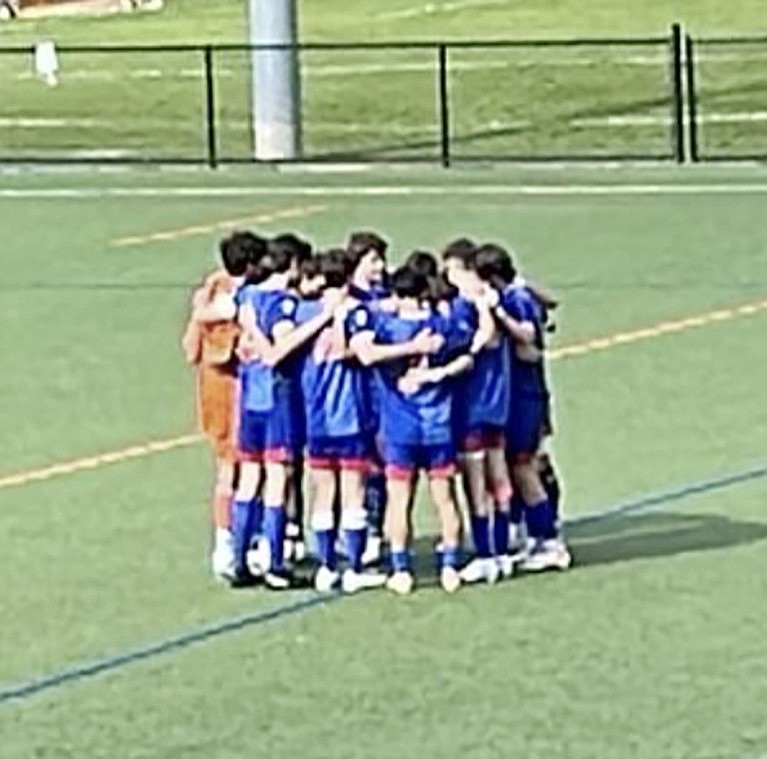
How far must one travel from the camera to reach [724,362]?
64.3 ft

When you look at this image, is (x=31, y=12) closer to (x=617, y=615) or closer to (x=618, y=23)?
(x=618, y=23)

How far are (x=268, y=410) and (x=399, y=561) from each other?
31.9 inches

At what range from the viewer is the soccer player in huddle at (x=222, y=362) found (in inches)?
526

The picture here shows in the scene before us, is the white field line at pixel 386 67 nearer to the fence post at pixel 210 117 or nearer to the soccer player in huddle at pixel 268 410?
the fence post at pixel 210 117

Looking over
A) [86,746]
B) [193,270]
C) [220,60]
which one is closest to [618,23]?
[220,60]

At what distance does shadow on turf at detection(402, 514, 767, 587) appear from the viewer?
14055mm

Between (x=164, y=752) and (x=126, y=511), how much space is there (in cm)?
461

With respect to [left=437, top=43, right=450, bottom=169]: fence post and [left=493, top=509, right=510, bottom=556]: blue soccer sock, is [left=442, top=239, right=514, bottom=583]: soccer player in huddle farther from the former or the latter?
[left=437, top=43, right=450, bottom=169]: fence post

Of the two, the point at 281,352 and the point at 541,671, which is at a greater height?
the point at 281,352

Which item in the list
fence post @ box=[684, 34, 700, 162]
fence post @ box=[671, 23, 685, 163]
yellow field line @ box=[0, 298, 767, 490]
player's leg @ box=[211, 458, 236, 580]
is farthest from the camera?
fence post @ box=[684, 34, 700, 162]

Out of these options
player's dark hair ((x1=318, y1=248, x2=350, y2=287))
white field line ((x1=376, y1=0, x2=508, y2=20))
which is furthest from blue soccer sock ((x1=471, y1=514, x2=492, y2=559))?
white field line ((x1=376, y1=0, x2=508, y2=20))

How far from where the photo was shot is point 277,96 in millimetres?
34406

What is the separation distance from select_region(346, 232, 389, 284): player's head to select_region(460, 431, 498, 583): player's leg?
2.46 ft

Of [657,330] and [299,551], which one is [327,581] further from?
[657,330]
